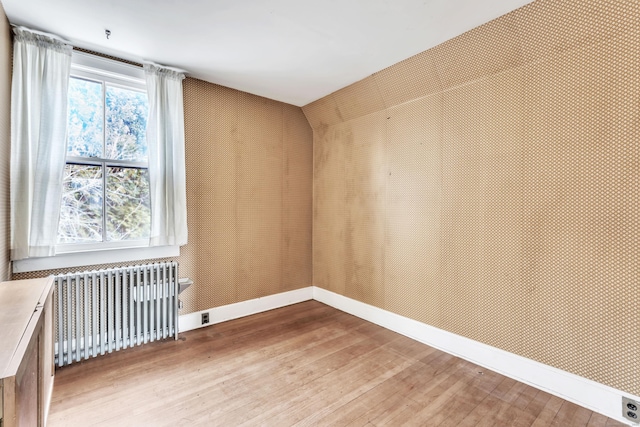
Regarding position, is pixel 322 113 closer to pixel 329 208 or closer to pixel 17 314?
pixel 329 208

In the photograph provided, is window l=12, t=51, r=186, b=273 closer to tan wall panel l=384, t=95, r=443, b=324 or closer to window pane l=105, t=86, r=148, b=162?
window pane l=105, t=86, r=148, b=162

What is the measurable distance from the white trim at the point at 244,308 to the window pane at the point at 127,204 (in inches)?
40.3

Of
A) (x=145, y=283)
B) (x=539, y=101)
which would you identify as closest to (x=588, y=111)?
(x=539, y=101)

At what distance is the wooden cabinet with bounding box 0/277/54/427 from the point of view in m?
0.93

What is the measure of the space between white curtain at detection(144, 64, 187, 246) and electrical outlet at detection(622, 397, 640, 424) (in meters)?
3.69

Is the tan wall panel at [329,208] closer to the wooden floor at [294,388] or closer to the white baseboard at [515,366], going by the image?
the white baseboard at [515,366]

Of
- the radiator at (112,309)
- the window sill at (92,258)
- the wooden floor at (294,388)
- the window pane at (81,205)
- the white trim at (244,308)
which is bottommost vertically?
the wooden floor at (294,388)

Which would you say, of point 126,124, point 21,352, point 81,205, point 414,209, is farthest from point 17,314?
point 414,209

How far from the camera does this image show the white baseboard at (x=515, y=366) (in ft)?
6.37

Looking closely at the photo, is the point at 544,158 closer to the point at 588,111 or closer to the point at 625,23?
the point at 588,111

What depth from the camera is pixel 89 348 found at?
2.51m

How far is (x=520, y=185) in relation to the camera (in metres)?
2.33

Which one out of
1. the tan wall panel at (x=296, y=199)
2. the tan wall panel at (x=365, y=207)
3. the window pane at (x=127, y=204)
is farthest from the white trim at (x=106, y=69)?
the tan wall panel at (x=365, y=207)

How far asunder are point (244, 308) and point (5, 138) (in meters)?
2.66
